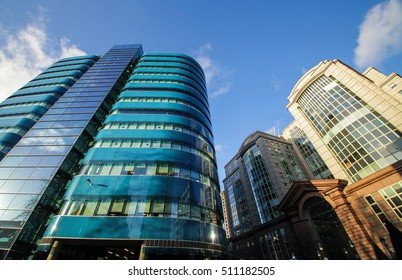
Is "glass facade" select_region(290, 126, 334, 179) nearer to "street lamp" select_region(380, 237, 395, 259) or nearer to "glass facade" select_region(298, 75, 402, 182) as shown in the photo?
"glass facade" select_region(298, 75, 402, 182)

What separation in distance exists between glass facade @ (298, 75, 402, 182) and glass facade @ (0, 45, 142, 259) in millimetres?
34438

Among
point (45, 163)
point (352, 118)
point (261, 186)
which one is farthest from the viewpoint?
point (261, 186)

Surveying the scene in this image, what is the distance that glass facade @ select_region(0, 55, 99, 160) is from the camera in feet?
92.8

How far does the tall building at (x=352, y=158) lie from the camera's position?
15.2 metres

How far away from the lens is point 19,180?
21.2 meters

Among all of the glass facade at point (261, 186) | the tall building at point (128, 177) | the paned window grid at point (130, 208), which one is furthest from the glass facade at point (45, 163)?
the glass facade at point (261, 186)

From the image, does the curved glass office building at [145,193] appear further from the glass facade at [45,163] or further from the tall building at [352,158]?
the tall building at [352,158]

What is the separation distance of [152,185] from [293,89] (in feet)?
88.8

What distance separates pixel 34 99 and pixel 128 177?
102 ft

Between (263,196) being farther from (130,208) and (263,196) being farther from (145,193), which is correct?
(130,208)

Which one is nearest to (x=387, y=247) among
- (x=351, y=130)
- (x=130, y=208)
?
(x=351, y=130)

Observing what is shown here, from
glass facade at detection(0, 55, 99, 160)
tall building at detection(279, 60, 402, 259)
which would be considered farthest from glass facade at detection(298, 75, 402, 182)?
glass facade at detection(0, 55, 99, 160)

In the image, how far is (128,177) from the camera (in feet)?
65.6

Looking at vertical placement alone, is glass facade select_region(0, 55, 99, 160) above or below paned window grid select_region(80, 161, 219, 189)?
above
